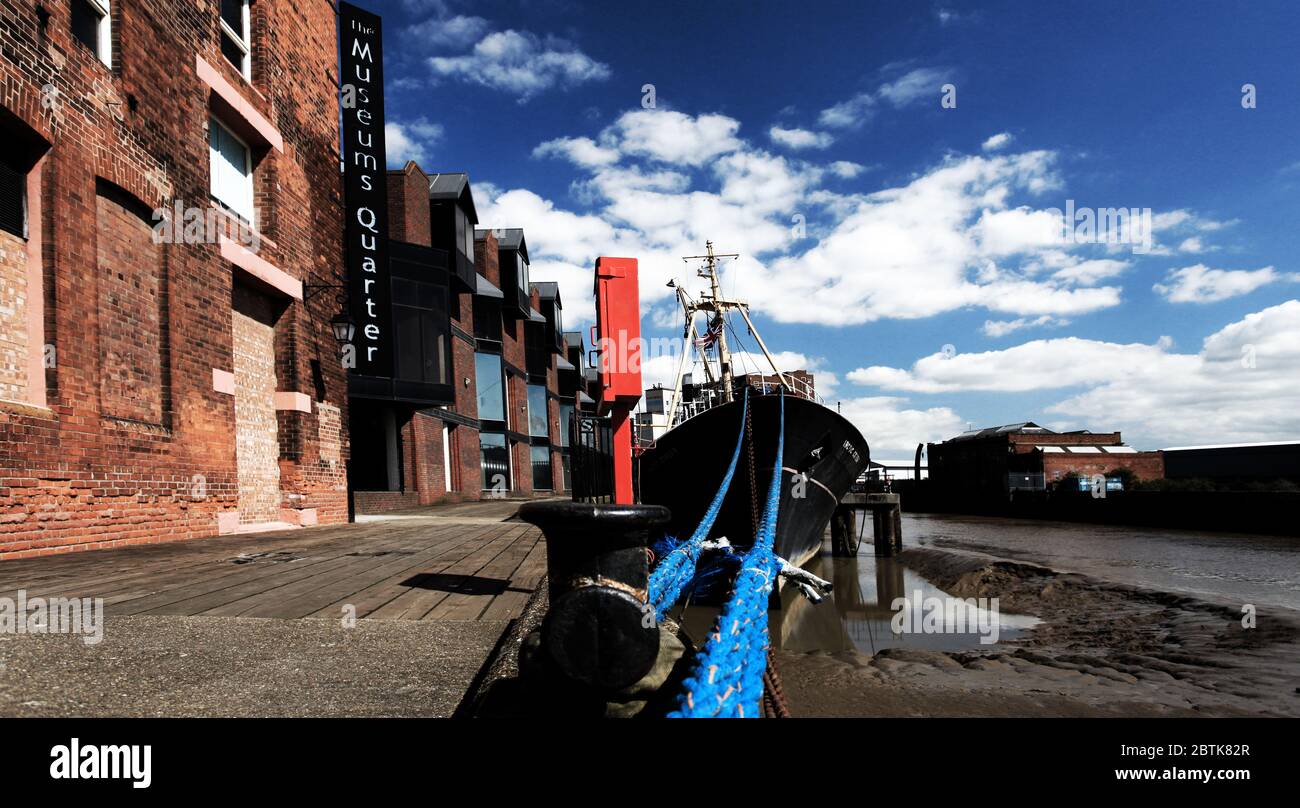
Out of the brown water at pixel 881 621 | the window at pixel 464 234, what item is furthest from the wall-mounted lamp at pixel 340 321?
the window at pixel 464 234

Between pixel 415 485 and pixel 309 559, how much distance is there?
16685mm

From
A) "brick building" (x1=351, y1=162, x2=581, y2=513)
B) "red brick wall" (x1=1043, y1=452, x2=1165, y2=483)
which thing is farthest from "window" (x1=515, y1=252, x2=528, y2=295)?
"red brick wall" (x1=1043, y1=452, x2=1165, y2=483)

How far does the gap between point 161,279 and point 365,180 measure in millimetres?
7630

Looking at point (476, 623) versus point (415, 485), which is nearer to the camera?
point (476, 623)

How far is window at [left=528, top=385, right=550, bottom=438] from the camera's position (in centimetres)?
3684

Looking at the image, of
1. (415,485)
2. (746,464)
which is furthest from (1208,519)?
(415,485)

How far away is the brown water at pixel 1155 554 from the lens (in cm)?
1127

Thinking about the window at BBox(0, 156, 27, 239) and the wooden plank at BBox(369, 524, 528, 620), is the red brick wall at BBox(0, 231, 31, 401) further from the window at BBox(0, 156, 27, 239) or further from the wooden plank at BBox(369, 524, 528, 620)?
the wooden plank at BBox(369, 524, 528, 620)

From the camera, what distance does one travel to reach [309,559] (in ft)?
19.6

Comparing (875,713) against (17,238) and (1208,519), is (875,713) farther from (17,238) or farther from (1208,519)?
(1208,519)

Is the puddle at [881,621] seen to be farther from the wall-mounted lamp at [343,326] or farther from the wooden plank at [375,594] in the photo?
the wall-mounted lamp at [343,326]

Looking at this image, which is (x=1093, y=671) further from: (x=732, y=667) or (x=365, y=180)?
(x=365, y=180)

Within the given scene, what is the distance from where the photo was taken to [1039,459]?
34969 mm

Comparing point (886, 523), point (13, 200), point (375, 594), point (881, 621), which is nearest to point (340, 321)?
point (13, 200)
